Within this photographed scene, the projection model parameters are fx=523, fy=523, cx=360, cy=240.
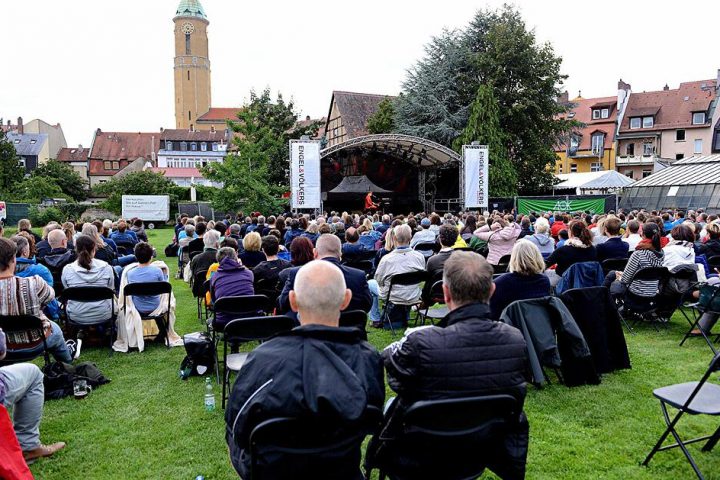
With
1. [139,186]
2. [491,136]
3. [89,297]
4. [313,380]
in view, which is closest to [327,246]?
[89,297]

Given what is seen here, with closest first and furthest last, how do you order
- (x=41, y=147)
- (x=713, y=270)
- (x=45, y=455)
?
(x=45, y=455) < (x=713, y=270) < (x=41, y=147)

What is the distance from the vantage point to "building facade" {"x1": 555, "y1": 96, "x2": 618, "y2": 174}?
48.4m

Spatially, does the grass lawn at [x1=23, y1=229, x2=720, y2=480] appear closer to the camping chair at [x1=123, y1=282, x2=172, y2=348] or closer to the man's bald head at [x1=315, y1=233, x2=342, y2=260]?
the camping chair at [x1=123, y1=282, x2=172, y2=348]

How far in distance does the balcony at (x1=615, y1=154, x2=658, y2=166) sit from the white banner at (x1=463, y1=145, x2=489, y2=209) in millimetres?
29375

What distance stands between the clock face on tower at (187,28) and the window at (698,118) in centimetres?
8009

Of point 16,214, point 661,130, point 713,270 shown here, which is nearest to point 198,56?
point 16,214

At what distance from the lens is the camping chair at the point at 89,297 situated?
552 centimetres

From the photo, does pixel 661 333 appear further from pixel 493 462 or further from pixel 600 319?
pixel 493 462

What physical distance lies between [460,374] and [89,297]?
4.67 meters

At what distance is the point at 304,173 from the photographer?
18359 millimetres

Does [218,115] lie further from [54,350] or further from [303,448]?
[303,448]

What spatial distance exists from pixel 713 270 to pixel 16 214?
34.5 meters

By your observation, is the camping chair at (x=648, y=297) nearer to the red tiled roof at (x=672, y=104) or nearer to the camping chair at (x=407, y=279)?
Answer: the camping chair at (x=407, y=279)

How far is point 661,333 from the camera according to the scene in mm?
6543
